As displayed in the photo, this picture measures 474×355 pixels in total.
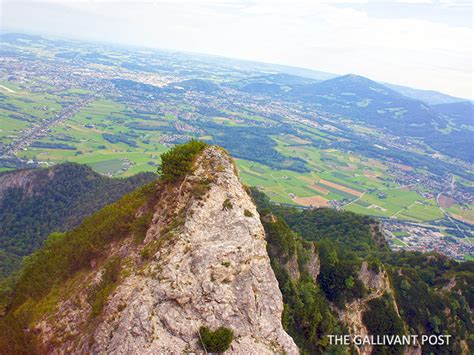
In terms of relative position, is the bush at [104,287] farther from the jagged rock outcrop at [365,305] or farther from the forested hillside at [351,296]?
the jagged rock outcrop at [365,305]

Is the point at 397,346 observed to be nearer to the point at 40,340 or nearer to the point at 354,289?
the point at 354,289

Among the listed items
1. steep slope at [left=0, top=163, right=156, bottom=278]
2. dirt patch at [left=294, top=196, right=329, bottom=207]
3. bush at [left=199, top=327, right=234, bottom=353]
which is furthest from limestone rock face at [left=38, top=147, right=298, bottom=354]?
dirt patch at [left=294, top=196, right=329, bottom=207]

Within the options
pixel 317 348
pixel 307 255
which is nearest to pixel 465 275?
pixel 307 255

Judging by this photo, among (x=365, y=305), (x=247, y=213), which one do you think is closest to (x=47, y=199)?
(x=365, y=305)

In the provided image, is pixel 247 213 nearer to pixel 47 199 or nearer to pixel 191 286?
pixel 191 286

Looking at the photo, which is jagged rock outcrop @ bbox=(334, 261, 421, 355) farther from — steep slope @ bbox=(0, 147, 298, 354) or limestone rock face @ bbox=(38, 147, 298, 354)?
steep slope @ bbox=(0, 147, 298, 354)

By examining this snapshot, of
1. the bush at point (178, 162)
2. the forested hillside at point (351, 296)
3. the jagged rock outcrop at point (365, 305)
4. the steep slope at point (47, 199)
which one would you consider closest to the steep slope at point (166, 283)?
the bush at point (178, 162)
